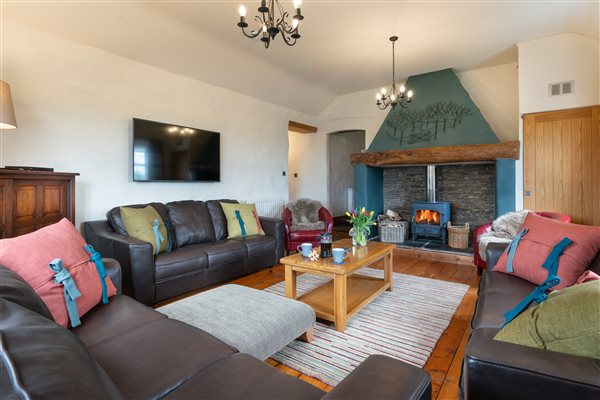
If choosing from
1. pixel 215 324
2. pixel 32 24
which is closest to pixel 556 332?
pixel 215 324

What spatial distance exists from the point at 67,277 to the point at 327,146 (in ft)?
19.7

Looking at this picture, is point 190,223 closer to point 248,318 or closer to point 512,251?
point 248,318

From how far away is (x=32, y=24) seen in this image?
281 centimetres

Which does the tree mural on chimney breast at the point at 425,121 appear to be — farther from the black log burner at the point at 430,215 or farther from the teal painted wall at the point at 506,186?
the teal painted wall at the point at 506,186

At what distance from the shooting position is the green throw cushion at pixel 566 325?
80 centimetres

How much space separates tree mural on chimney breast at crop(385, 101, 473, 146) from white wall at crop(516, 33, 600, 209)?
800 millimetres

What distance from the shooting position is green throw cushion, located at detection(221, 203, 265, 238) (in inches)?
152

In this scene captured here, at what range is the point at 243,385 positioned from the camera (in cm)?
99

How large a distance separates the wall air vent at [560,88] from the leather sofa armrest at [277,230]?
404 cm

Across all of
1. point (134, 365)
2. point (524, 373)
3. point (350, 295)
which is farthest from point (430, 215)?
point (134, 365)

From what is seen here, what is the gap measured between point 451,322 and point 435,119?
3684 mm

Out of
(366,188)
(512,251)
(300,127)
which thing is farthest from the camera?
(300,127)

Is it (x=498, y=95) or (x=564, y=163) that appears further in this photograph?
(x=498, y=95)

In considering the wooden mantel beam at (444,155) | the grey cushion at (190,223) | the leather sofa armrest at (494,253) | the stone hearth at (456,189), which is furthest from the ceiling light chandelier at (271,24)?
Result: the stone hearth at (456,189)
